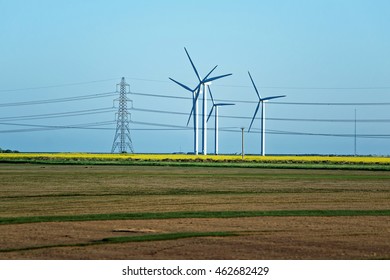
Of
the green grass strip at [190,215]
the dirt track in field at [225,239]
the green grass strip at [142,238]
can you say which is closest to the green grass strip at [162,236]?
the green grass strip at [142,238]

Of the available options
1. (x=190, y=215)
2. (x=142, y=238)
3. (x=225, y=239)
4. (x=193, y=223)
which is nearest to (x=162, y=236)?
(x=142, y=238)

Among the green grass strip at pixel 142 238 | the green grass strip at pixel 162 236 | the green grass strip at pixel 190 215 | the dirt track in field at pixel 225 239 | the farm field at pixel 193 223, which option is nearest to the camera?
the dirt track in field at pixel 225 239

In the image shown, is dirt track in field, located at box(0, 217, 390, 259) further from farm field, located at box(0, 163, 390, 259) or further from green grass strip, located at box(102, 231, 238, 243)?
green grass strip, located at box(102, 231, 238, 243)

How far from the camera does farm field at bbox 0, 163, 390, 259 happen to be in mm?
22281

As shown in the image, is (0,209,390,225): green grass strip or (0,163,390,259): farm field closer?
(0,163,390,259): farm field

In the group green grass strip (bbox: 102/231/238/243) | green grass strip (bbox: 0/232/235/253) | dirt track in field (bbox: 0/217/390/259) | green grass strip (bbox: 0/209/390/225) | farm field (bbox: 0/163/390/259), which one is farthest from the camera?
green grass strip (bbox: 0/209/390/225)

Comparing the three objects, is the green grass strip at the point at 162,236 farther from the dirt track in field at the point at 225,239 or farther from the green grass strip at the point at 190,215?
the green grass strip at the point at 190,215

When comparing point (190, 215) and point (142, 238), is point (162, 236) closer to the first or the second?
point (142, 238)

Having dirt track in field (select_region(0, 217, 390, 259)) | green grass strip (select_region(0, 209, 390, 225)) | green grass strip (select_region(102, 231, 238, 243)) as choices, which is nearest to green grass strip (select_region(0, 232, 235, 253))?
green grass strip (select_region(102, 231, 238, 243))

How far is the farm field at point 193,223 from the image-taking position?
877 inches

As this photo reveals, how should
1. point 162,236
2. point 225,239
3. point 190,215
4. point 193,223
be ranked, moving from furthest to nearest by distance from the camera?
point 190,215
point 193,223
point 162,236
point 225,239

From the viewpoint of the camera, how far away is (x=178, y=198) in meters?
41.8

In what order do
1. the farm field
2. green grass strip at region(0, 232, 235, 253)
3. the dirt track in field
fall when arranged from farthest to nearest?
green grass strip at region(0, 232, 235, 253) → the farm field → the dirt track in field

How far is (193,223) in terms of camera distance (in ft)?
95.9
